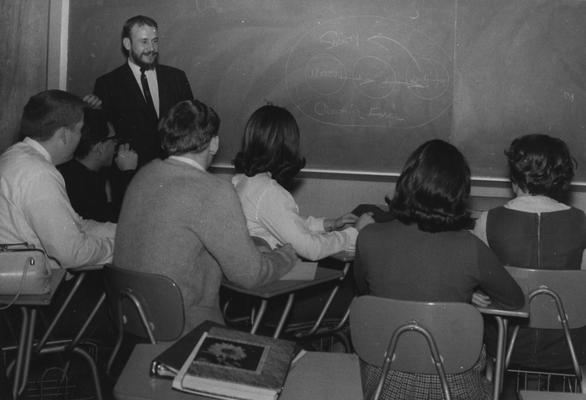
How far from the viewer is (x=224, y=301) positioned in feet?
12.0

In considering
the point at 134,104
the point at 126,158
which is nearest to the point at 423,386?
the point at 126,158

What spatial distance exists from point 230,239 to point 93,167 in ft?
4.81

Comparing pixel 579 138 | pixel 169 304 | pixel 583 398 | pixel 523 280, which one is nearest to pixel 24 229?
pixel 169 304

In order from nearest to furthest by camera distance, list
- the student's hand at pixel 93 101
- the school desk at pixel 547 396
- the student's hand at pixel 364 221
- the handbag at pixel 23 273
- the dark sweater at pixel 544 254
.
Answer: the school desk at pixel 547 396
the handbag at pixel 23 273
the dark sweater at pixel 544 254
the student's hand at pixel 364 221
the student's hand at pixel 93 101

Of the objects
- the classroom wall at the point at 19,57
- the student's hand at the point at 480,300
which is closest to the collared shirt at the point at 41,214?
the student's hand at the point at 480,300

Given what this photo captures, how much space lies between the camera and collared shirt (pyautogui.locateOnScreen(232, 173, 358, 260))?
9.95ft

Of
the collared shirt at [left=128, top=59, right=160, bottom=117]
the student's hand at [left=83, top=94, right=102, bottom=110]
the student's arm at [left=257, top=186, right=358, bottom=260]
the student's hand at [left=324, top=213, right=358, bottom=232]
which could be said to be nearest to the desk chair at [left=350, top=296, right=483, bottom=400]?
the student's arm at [left=257, top=186, right=358, bottom=260]

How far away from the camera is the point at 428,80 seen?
4.51m

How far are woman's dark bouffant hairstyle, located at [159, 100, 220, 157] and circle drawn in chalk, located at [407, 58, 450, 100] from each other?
6.85 feet

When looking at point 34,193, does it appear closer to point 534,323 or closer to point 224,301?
point 224,301

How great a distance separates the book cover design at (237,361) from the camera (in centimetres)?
160

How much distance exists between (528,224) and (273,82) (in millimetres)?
2143

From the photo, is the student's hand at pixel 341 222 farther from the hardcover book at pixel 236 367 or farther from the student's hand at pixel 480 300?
the hardcover book at pixel 236 367

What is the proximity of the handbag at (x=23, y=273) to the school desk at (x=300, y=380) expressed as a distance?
2.08 feet
